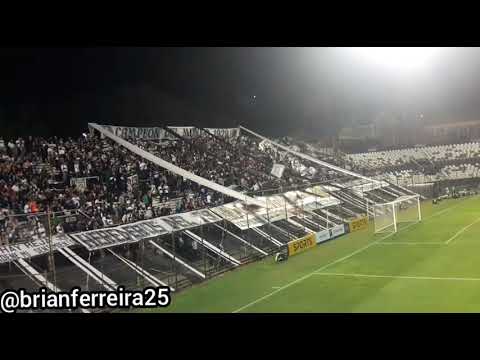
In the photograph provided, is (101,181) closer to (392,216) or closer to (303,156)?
(303,156)

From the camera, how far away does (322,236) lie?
16.3 m

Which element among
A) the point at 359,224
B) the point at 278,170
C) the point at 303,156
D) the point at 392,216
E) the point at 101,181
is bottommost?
the point at 359,224

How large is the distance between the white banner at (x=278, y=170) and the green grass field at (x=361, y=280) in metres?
4.64

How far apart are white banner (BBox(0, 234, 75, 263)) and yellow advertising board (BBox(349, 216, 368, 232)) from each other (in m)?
11.3

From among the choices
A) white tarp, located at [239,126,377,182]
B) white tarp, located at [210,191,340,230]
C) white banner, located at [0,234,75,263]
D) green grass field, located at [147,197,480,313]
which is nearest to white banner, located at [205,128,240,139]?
white tarp, located at [239,126,377,182]

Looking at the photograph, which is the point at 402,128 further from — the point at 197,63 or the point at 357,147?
the point at 197,63

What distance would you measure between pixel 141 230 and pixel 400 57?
42.4ft

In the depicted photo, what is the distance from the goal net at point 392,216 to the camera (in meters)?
17.8

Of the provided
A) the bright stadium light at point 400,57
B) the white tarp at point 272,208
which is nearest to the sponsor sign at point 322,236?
the white tarp at point 272,208

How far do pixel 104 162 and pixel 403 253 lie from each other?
931cm

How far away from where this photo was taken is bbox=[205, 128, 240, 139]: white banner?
20056 millimetres

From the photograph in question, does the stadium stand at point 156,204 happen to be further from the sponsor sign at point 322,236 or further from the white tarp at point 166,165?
the sponsor sign at point 322,236

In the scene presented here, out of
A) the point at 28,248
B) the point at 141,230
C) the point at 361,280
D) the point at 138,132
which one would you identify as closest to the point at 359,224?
the point at 361,280

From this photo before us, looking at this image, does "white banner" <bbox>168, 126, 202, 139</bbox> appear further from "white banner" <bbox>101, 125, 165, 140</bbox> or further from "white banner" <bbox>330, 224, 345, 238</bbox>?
"white banner" <bbox>330, 224, 345, 238</bbox>
